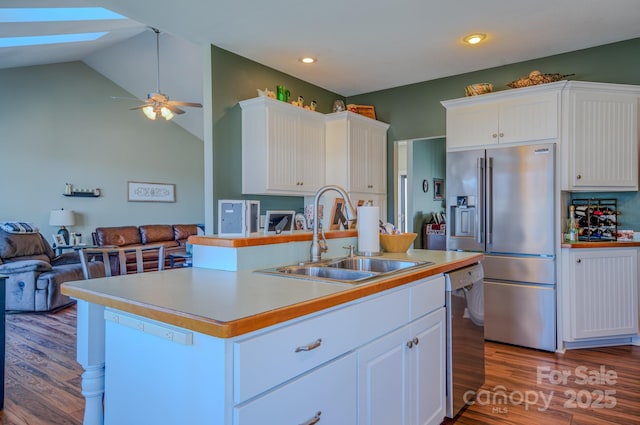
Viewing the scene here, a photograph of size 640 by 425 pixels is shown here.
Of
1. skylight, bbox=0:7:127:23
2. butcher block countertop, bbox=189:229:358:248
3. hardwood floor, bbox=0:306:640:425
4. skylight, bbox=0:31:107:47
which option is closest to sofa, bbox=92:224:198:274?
hardwood floor, bbox=0:306:640:425

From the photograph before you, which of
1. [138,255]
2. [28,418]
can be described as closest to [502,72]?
[138,255]

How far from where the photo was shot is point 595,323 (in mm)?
3250

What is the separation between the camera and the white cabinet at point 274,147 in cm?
361

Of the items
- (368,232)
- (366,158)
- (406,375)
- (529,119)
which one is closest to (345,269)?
(368,232)

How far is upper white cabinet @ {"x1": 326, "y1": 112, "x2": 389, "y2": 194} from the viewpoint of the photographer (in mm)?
4215

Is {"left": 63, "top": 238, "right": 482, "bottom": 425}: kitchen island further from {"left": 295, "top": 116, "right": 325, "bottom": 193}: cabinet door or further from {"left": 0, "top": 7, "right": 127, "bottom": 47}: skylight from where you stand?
{"left": 0, "top": 7, "right": 127, "bottom": 47}: skylight

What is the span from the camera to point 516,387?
8.39 feet

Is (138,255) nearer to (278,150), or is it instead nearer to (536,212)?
(278,150)

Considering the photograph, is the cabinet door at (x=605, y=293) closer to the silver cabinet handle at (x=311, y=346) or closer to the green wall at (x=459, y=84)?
the green wall at (x=459, y=84)

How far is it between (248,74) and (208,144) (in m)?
0.85

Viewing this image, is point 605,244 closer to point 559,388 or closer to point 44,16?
point 559,388

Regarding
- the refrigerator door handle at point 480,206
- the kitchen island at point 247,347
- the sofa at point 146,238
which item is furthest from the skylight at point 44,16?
the refrigerator door handle at point 480,206

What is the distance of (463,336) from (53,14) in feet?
17.0

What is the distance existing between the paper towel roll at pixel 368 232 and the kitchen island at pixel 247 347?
23.8 inches
